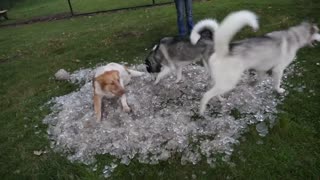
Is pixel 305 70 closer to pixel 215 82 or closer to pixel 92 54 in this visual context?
pixel 215 82

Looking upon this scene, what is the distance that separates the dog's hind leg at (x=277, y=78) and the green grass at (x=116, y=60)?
0.21 m

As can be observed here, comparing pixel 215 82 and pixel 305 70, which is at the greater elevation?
pixel 215 82

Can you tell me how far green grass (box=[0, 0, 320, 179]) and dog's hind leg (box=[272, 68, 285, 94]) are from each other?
21 centimetres

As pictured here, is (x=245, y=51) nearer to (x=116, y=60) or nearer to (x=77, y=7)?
(x=116, y=60)

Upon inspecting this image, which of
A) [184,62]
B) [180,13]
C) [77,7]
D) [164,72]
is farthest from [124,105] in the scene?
[77,7]

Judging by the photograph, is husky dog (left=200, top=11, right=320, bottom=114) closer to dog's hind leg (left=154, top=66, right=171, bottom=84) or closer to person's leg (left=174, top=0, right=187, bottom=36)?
dog's hind leg (left=154, top=66, right=171, bottom=84)

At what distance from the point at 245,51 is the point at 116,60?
169 inches

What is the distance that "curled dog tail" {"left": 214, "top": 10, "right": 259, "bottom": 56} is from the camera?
14.1 feet

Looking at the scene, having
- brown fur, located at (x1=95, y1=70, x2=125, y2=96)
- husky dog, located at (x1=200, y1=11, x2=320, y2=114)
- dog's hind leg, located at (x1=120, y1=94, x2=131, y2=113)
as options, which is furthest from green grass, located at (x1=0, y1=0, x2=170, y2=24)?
husky dog, located at (x1=200, y1=11, x2=320, y2=114)

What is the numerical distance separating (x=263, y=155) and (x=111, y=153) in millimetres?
2128

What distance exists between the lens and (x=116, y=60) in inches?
333

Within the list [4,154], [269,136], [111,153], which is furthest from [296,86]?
[4,154]

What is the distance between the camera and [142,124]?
17.8 feet

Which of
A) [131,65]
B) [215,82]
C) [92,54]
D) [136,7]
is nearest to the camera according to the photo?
[215,82]
